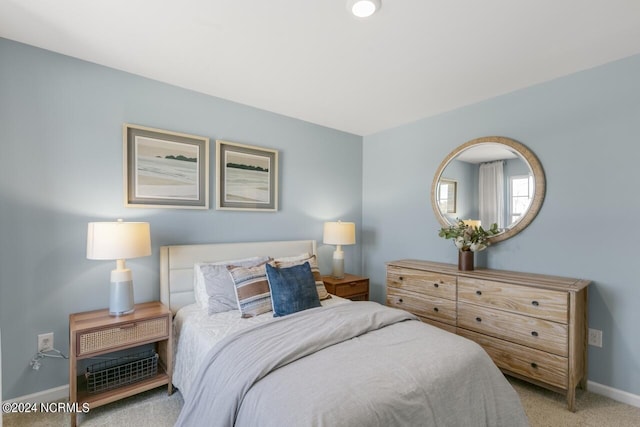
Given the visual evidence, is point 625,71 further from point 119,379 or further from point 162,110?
Result: point 119,379

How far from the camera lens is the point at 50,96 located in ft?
7.00

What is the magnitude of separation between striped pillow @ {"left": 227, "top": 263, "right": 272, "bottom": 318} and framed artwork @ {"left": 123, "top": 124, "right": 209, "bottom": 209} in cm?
82

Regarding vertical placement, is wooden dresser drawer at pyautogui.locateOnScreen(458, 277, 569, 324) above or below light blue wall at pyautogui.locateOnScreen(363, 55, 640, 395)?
below

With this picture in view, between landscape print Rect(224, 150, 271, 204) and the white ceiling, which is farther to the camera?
landscape print Rect(224, 150, 271, 204)

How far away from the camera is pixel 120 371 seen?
213cm

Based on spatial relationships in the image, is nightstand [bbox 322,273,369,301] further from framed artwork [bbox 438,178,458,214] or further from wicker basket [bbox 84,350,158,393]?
wicker basket [bbox 84,350,158,393]

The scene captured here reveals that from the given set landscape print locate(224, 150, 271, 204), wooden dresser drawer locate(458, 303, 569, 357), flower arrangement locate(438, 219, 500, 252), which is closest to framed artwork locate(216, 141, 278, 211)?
landscape print locate(224, 150, 271, 204)

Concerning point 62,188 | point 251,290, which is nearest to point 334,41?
point 251,290

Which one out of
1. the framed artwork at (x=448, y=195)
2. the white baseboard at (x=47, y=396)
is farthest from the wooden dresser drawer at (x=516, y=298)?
the white baseboard at (x=47, y=396)

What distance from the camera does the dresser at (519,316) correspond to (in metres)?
2.06

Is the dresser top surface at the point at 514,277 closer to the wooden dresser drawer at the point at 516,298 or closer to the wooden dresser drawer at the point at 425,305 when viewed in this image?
the wooden dresser drawer at the point at 516,298

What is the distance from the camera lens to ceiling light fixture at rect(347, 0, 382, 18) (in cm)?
160

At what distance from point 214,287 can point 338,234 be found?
58.7 inches

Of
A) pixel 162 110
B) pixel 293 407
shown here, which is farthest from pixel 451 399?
pixel 162 110
